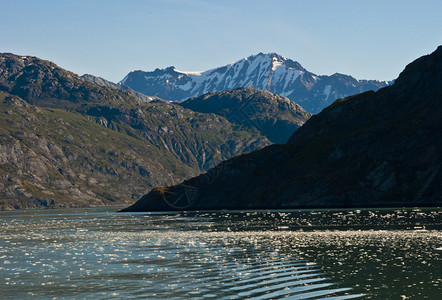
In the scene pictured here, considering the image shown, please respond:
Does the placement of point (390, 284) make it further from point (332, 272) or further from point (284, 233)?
point (284, 233)

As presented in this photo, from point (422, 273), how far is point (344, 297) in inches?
590

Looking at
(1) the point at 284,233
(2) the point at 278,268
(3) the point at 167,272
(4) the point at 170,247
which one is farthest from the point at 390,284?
(1) the point at 284,233

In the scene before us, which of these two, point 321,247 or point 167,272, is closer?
point 167,272

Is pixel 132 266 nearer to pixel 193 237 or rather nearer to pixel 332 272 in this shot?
pixel 332 272

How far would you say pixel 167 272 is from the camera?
63.8m

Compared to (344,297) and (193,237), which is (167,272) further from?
(193,237)

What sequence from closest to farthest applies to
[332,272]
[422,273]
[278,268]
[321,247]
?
[422,273] → [332,272] → [278,268] → [321,247]

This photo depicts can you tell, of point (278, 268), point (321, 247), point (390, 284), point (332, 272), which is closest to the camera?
point (390, 284)

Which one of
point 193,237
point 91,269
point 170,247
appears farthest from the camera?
point 193,237

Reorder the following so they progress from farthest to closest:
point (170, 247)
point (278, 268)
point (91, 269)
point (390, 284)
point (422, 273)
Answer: point (170, 247) < point (91, 269) < point (278, 268) < point (422, 273) < point (390, 284)

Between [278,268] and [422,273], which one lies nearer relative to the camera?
[422,273]

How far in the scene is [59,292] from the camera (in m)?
52.6

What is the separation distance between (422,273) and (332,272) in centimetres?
969

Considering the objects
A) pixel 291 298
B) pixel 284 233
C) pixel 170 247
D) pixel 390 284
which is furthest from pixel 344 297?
pixel 284 233
